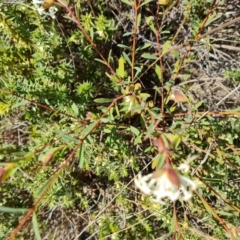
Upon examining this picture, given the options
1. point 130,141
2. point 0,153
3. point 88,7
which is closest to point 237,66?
point 130,141

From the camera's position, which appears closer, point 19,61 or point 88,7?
point 19,61

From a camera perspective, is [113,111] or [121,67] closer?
[121,67]

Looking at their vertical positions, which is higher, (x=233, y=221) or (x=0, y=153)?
(x=0, y=153)

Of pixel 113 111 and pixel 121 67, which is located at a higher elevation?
pixel 121 67

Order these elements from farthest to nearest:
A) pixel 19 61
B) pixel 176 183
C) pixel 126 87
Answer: pixel 19 61
pixel 126 87
pixel 176 183

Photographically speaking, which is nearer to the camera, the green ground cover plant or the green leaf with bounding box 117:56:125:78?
the green leaf with bounding box 117:56:125:78

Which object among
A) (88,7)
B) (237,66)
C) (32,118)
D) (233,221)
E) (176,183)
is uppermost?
(88,7)

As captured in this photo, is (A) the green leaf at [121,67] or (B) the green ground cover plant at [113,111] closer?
(A) the green leaf at [121,67]

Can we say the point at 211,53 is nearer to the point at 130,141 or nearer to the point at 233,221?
the point at 130,141
